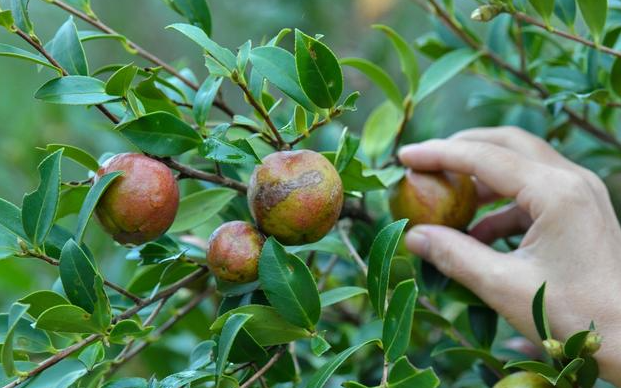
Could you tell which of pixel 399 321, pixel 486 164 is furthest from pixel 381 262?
pixel 486 164

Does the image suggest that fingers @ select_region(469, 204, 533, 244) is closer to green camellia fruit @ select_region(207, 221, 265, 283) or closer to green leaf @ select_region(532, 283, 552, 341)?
green leaf @ select_region(532, 283, 552, 341)

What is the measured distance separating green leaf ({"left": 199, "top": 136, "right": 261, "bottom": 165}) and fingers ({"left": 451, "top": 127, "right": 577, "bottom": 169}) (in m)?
0.51

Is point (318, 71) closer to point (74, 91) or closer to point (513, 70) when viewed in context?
point (74, 91)

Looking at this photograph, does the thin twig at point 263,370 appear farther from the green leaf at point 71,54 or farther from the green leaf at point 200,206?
the green leaf at point 71,54

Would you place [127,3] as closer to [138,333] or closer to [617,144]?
[617,144]

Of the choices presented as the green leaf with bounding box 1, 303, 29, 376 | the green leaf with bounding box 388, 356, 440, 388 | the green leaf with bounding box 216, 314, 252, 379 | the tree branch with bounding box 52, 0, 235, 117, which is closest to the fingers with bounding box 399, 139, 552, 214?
the tree branch with bounding box 52, 0, 235, 117

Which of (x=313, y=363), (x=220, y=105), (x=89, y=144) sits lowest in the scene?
(x=313, y=363)

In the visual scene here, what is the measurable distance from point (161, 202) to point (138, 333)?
0.13 meters

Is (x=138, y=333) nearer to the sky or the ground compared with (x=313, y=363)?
nearer to the sky

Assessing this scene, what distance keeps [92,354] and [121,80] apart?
27cm

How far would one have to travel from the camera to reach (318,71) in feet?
2.56

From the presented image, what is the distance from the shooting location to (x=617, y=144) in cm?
139

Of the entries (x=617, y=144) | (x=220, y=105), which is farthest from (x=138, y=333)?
(x=617, y=144)

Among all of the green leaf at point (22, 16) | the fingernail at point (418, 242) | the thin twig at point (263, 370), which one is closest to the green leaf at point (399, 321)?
the thin twig at point (263, 370)
